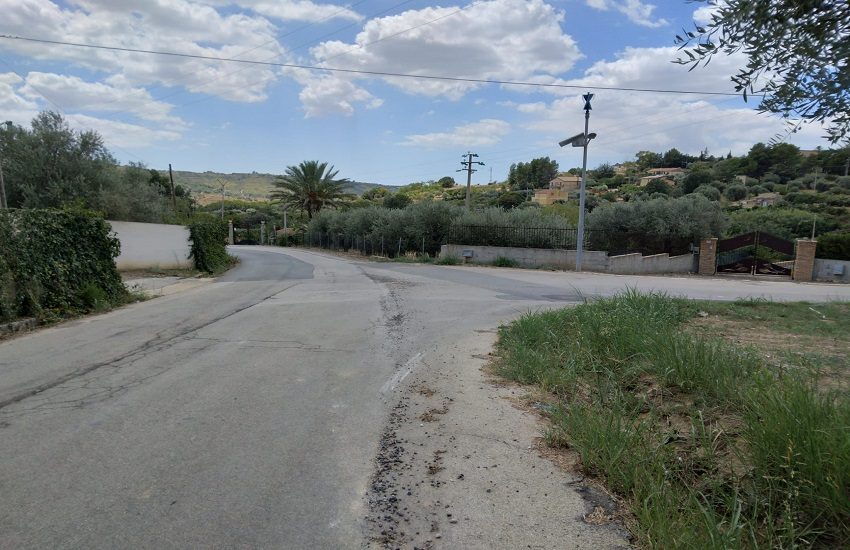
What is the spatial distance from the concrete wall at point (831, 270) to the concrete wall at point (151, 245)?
2992 cm

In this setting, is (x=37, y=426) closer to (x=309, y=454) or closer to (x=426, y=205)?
(x=309, y=454)

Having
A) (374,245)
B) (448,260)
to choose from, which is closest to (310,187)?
(374,245)

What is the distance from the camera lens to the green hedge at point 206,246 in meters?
24.0

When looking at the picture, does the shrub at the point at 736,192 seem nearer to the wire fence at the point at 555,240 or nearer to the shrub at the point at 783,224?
the shrub at the point at 783,224

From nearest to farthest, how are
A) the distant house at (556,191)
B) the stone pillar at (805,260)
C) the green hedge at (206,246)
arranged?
the green hedge at (206,246) < the stone pillar at (805,260) < the distant house at (556,191)

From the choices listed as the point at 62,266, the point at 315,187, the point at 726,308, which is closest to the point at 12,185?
the point at 62,266

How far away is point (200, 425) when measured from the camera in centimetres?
487

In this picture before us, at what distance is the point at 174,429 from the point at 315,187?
52463mm

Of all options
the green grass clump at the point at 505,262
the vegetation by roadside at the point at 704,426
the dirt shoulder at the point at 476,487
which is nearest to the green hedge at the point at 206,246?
the green grass clump at the point at 505,262

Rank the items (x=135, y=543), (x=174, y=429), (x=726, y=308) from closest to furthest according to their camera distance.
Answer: (x=135, y=543)
(x=174, y=429)
(x=726, y=308)

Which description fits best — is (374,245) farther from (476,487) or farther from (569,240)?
(476,487)

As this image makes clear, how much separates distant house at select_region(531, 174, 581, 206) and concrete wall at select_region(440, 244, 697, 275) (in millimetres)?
43582

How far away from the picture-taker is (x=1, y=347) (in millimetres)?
8461

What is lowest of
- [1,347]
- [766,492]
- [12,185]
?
[1,347]
